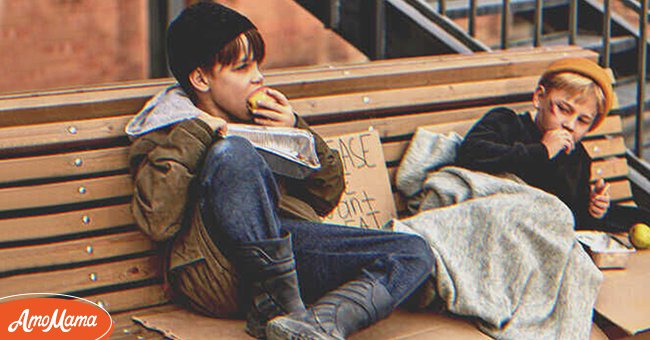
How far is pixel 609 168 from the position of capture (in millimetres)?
4301

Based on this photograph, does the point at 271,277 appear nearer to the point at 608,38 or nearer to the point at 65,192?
the point at 65,192

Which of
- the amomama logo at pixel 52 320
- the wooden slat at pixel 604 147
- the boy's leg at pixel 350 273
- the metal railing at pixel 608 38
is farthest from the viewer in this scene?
the metal railing at pixel 608 38

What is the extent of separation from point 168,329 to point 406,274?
66cm

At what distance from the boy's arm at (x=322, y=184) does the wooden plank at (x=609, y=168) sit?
1416 mm

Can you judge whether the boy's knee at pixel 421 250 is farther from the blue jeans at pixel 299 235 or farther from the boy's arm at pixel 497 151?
the boy's arm at pixel 497 151

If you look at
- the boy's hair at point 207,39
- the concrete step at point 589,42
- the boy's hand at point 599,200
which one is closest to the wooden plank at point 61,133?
the boy's hair at point 207,39

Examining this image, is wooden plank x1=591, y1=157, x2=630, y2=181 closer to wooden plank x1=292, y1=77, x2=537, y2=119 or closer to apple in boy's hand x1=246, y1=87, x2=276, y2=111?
wooden plank x1=292, y1=77, x2=537, y2=119

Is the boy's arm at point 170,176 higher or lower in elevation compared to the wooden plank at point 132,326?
higher

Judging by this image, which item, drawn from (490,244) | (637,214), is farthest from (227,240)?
(637,214)

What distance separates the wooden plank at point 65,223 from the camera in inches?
122

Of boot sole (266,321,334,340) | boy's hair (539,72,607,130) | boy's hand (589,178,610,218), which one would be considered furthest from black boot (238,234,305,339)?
boy's hand (589,178,610,218)

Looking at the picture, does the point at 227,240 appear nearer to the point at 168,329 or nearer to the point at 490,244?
the point at 168,329

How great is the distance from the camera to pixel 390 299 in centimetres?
287

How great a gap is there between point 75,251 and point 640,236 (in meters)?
1.93
